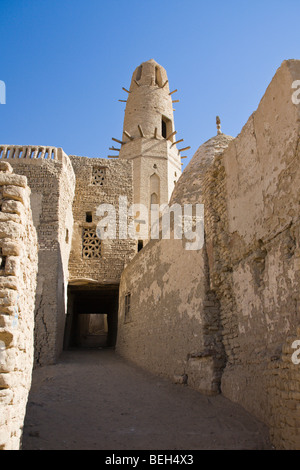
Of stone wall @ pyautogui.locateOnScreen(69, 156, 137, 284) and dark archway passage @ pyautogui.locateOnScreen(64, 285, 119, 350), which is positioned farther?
dark archway passage @ pyautogui.locateOnScreen(64, 285, 119, 350)

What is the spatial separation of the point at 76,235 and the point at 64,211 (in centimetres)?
163

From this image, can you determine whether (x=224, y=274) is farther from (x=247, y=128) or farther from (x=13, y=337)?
(x=13, y=337)

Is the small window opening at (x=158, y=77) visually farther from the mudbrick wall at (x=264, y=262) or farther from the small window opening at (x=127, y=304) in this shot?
the mudbrick wall at (x=264, y=262)

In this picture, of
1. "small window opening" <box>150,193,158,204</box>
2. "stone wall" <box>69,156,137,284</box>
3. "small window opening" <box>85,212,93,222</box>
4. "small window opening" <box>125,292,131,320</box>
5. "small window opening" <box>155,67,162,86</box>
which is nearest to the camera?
"small window opening" <box>125,292,131,320</box>

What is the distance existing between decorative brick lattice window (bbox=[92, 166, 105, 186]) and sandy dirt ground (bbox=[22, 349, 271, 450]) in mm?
7897

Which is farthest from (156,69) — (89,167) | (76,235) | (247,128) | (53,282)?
(247,128)

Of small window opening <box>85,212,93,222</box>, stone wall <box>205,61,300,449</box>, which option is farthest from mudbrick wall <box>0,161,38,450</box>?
small window opening <box>85,212,93,222</box>

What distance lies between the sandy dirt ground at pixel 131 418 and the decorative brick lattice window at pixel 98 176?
311 inches

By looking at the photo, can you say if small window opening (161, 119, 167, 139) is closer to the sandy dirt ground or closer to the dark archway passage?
the dark archway passage

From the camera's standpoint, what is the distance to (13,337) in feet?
10.1

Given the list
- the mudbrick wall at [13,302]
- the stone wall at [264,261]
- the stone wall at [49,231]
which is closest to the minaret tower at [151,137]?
the stone wall at [49,231]

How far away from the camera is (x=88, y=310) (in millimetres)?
18312

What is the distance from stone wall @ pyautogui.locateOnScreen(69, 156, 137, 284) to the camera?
12.8 meters

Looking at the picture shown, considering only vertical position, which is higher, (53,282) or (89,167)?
(89,167)
